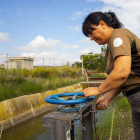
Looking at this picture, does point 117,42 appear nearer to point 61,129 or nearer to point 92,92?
point 92,92

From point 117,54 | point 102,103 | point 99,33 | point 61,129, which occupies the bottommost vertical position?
point 61,129

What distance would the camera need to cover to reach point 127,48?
→ 1.15 meters

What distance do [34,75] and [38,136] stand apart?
7995 millimetres

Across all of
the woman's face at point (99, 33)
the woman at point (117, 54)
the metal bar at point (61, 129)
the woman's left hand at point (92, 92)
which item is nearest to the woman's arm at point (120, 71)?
the woman at point (117, 54)

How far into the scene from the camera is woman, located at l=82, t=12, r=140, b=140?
115cm

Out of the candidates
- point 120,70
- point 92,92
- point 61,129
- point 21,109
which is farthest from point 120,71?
point 21,109

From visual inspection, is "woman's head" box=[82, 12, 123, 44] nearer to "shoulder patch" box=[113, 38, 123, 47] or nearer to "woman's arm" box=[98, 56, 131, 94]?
"shoulder patch" box=[113, 38, 123, 47]

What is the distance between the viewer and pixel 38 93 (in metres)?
6.69

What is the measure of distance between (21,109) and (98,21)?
4657 millimetres

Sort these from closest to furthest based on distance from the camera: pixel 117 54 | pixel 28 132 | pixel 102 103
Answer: pixel 117 54 < pixel 102 103 < pixel 28 132

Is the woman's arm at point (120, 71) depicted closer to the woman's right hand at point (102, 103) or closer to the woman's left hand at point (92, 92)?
the woman's left hand at point (92, 92)

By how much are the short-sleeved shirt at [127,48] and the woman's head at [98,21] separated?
18cm

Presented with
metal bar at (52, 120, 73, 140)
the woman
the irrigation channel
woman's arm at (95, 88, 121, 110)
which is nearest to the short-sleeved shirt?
the woman

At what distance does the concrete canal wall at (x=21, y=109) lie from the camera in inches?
181
